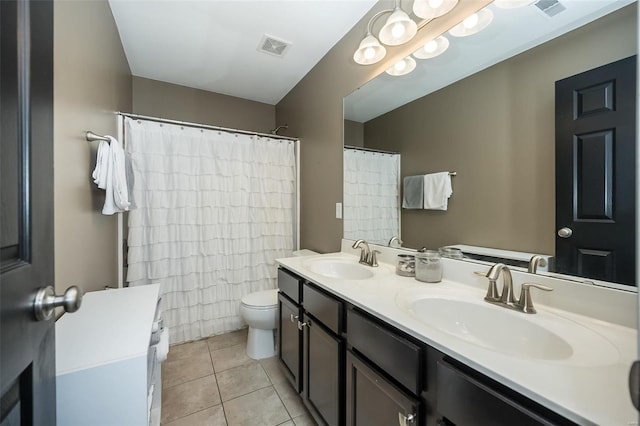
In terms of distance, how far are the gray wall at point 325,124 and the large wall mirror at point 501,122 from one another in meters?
0.30

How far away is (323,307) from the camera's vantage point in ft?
3.98

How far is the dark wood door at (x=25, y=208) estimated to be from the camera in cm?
42

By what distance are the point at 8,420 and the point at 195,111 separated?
9.31ft

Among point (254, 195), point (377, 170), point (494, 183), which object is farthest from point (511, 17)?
point (254, 195)

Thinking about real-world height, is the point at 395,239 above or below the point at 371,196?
below

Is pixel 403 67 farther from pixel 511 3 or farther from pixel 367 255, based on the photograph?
pixel 367 255

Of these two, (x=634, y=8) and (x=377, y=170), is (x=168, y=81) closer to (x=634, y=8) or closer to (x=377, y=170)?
(x=377, y=170)

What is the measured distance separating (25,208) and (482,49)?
163 centimetres

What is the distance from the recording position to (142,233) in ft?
6.68

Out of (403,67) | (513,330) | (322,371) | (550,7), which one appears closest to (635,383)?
(513,330)

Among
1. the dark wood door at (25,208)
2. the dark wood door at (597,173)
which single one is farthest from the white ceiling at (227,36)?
the dark wood door at (25,208)

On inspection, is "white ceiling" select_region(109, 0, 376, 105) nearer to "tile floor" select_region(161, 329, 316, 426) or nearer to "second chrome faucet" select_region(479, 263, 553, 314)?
"second chrome faucet" select_region(479, 263, 553, 314)

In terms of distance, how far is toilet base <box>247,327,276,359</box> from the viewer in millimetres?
2014

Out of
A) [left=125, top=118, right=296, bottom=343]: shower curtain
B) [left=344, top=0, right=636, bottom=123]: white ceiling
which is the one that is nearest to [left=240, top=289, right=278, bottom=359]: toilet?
[left=125, top=118, right=296, bottom=343]: shower curtain
